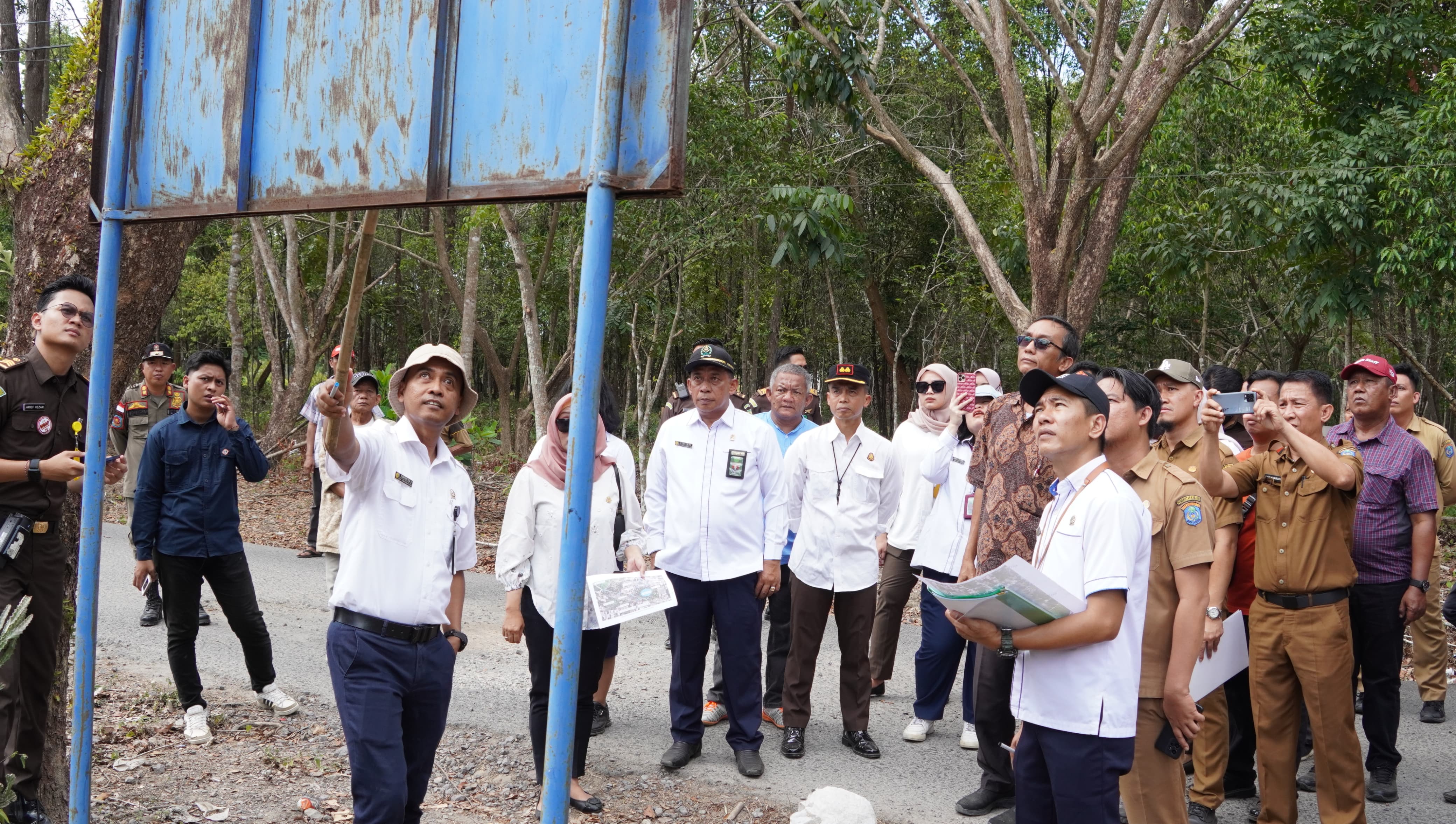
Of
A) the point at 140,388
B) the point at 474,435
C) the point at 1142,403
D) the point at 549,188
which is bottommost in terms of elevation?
the point at 474,435

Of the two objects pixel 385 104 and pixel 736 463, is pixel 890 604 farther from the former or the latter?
pixel 385 104

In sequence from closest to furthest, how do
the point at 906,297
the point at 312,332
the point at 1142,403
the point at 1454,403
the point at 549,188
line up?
the point at 549,188 < the point at 1142,403 < the point at 1454,403 < the point at 312,332 < the point at 906,297

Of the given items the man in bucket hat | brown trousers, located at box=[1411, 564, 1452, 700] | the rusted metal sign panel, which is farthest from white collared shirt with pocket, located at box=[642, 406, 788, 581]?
brown trousers, located at box=[1411, 564, 1452, 700]

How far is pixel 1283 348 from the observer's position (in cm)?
2083

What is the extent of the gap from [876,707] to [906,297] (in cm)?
1660

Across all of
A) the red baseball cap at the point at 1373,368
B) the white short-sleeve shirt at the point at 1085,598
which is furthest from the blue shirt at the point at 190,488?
the red baseball cap at the point at 1373,368

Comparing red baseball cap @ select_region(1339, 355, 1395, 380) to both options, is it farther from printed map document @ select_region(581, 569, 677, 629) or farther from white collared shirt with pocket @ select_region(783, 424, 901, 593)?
printed map document @ select_region(581, 569, 677, 629)

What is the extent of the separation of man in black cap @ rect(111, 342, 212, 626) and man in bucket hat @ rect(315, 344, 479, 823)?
471cm

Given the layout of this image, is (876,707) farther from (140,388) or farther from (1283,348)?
(1283,348)

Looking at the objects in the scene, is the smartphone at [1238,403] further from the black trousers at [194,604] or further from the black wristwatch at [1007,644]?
the black trousers at [194,604]

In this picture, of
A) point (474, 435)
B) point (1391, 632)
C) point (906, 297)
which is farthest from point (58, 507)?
point (906, 297)

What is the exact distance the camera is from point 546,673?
469 cm

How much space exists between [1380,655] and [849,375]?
2886mm

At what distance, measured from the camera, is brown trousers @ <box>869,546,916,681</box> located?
6.19 meters
